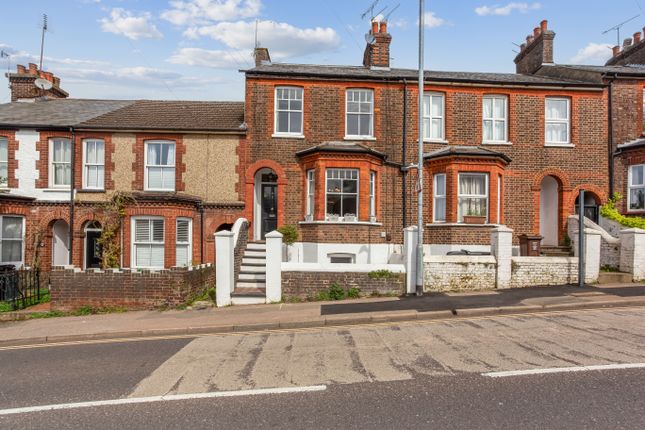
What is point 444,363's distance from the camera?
607 cm

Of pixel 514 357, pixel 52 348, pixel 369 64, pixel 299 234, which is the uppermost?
pixel 369 64

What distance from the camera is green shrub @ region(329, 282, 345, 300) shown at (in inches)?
449

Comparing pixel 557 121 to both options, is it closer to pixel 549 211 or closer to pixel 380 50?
pixel 549 211

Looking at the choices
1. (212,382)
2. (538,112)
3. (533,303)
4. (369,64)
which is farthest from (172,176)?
(538,112)

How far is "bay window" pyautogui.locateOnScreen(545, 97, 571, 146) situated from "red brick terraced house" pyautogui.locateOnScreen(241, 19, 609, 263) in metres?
0.04

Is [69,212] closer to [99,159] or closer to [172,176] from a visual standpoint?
[99,159]

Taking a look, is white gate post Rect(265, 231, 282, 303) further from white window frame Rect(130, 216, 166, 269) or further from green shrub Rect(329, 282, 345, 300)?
white window frame Rect(130, 216, 166, 269)

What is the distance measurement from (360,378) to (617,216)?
14.6m

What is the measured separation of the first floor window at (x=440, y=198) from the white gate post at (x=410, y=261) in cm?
453

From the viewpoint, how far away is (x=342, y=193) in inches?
595

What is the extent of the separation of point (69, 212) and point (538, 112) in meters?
19.4

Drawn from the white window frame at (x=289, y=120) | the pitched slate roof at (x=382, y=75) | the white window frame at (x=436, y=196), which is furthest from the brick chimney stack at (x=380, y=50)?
the white window frame at (x=436, y=196)

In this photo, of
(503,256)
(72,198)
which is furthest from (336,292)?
(72,198)

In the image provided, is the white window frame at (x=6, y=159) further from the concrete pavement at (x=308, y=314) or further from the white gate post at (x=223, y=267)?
the white gate post at (x=223, y=267)
